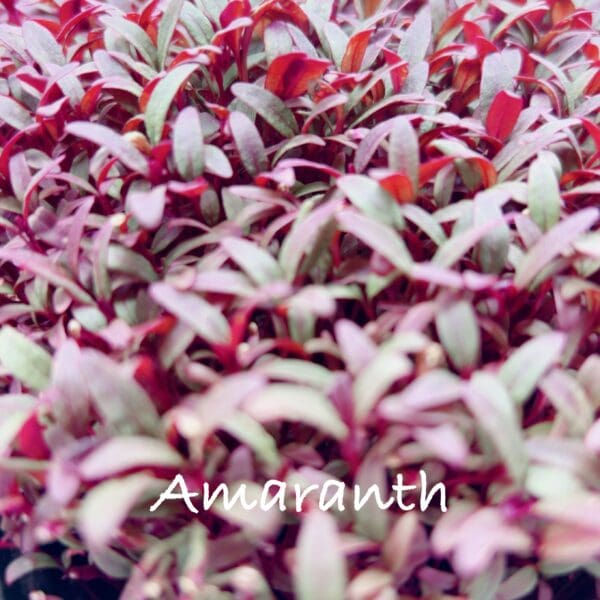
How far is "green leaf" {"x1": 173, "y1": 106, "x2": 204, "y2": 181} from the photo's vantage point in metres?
0.79

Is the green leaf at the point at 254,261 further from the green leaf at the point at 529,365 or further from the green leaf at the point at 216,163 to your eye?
the green leaf at the point at 529,365

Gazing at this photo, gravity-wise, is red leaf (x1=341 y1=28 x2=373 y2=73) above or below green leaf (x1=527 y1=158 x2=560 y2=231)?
above

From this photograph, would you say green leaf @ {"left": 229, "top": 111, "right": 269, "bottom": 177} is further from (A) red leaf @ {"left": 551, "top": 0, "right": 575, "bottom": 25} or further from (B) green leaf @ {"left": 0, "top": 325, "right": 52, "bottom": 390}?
(A) red leaf @ {"left": 551, "top": 0, "right": 575, "bottom": 25}

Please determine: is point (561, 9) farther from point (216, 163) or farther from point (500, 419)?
point (500, 419)

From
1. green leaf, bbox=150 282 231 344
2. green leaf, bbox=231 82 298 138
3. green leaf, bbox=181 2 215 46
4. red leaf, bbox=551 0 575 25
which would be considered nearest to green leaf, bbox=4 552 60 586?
green leaf, bbox=150 282 231 344

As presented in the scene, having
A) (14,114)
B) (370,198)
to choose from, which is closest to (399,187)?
(370,198)

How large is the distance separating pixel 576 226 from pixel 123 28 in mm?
606

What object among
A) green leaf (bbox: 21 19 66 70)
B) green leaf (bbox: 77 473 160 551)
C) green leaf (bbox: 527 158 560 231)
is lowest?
green leaf (bbox: 77 473 160 551)

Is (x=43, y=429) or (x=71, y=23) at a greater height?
(x=71, y=23)

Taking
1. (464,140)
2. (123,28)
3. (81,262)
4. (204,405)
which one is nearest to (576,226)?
(464,140)

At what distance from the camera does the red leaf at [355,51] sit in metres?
0.93

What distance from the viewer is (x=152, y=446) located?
1.97 ft

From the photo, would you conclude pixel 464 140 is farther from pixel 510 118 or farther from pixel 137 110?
pixel 137 110

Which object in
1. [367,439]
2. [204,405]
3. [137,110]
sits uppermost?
[137,110]
